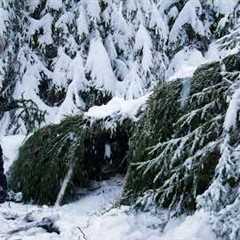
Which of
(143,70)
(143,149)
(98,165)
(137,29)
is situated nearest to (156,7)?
(137,29)

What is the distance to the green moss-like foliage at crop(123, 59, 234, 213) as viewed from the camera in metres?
5.38

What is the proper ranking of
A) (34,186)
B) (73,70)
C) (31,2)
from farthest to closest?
(31,2) → (73,70) → (34,186)

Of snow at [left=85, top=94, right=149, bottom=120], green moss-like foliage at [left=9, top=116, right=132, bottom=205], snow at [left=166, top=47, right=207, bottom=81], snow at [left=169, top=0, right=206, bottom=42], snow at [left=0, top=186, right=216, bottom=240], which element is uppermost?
snow at [left=169, top=0, right=206, bottom=42]

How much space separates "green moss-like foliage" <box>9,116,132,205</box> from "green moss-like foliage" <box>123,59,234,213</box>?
0.70 metres

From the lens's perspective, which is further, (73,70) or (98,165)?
(73,70)

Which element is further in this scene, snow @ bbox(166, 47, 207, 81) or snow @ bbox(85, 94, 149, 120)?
snow @ bbox(166, 47, 207, 81)

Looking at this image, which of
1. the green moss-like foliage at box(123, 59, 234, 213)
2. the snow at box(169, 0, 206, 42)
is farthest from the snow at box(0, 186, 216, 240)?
the snow at box(169, 0, 206, 42)

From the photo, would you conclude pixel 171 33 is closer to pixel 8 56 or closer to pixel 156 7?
pixel 156 7

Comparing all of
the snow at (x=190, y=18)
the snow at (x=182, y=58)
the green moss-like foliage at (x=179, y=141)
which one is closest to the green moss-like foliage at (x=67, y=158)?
the green moss-like foliage at (x=179, y=141)

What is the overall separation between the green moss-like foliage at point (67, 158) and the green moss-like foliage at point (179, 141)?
70 cm

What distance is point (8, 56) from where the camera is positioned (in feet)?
54.6

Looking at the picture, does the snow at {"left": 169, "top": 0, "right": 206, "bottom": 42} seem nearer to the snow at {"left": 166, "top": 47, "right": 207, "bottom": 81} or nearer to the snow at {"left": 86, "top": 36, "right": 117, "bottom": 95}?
the snow at {"left": 166, "top": 47, "right": 207, "bottom": 81}

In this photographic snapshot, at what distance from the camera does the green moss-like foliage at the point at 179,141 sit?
538cm

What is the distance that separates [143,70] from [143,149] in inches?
385
